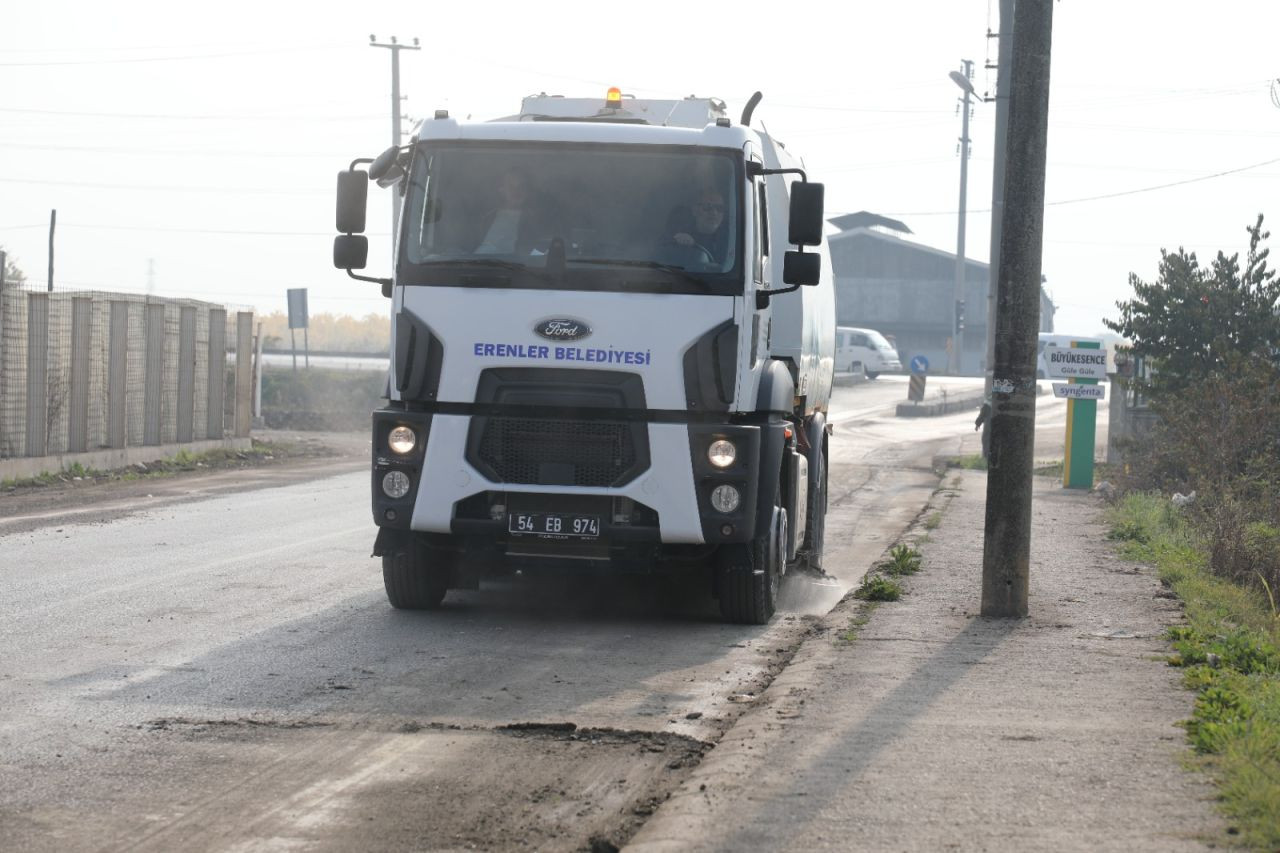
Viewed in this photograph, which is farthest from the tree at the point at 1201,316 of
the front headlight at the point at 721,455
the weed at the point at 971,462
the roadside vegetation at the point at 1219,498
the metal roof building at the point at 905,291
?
the metal roof building at the point at 905,291

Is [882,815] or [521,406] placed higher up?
[521,406]

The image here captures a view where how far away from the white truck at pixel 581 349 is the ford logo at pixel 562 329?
13 mm

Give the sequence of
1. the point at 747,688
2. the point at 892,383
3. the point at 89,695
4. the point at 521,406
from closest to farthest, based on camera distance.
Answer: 1. the point at 89,695
2. the point at 747,688
3. the point at 521,406
4. the point at 892,383

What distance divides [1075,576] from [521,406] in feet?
15.8

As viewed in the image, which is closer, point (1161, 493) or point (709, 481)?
point (709, 481)

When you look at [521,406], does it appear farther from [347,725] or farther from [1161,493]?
[1161,493]

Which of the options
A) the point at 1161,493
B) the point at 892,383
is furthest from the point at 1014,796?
the point at 892,383

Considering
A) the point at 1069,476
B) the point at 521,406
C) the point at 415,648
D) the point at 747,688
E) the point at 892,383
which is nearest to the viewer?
the point at 747,688

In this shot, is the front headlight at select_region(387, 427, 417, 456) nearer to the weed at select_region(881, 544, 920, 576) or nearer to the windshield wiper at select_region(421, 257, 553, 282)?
the windshield wiper at select_region(421, 257, 553, 282)

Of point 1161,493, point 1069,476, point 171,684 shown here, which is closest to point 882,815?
point 171,684

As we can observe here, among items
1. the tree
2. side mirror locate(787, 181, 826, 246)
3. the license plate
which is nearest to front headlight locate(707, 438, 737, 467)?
the license plate

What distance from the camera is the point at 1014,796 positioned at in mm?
5621

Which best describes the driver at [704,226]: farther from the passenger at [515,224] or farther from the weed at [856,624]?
the weed at [856,624]

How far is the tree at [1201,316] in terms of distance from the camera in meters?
21.4
